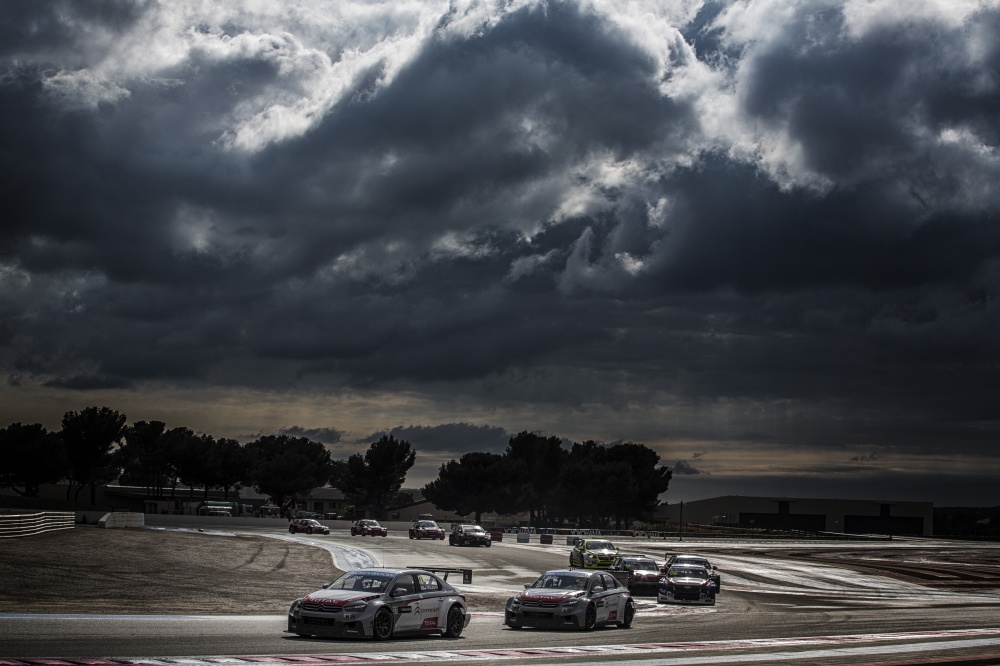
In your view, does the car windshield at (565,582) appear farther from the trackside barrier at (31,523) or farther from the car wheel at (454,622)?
the trackside barrier at (31,523)

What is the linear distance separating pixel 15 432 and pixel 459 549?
87664mm

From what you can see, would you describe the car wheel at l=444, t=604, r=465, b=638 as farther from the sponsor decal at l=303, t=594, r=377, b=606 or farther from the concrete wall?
the concrete wall

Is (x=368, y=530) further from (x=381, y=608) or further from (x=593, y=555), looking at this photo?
(x=381, y=608)

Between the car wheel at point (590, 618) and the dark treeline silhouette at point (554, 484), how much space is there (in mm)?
136145

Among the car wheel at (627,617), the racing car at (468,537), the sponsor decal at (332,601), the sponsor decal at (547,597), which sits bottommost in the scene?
the racing car at (468,537)

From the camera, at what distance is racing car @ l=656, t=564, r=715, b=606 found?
127 feet

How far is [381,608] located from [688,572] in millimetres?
19800

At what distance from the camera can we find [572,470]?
173 metres

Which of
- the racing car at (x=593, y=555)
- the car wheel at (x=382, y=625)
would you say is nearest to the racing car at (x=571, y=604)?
the car wheel at (x=382, y=625)

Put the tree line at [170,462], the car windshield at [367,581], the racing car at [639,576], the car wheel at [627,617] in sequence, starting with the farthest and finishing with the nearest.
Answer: the tree line at [170,462]
the racing car at [639,576]
the car wheel at [627,617]
the car windshield at [367,581]

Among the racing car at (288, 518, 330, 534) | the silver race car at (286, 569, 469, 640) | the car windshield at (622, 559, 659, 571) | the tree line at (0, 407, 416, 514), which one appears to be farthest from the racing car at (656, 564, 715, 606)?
the tree line at (0, 407, 416, 514)

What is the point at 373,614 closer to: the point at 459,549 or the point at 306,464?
the point at 459,549

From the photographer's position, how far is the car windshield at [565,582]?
27656 millimetres

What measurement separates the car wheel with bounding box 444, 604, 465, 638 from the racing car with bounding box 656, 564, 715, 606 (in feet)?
53.2
